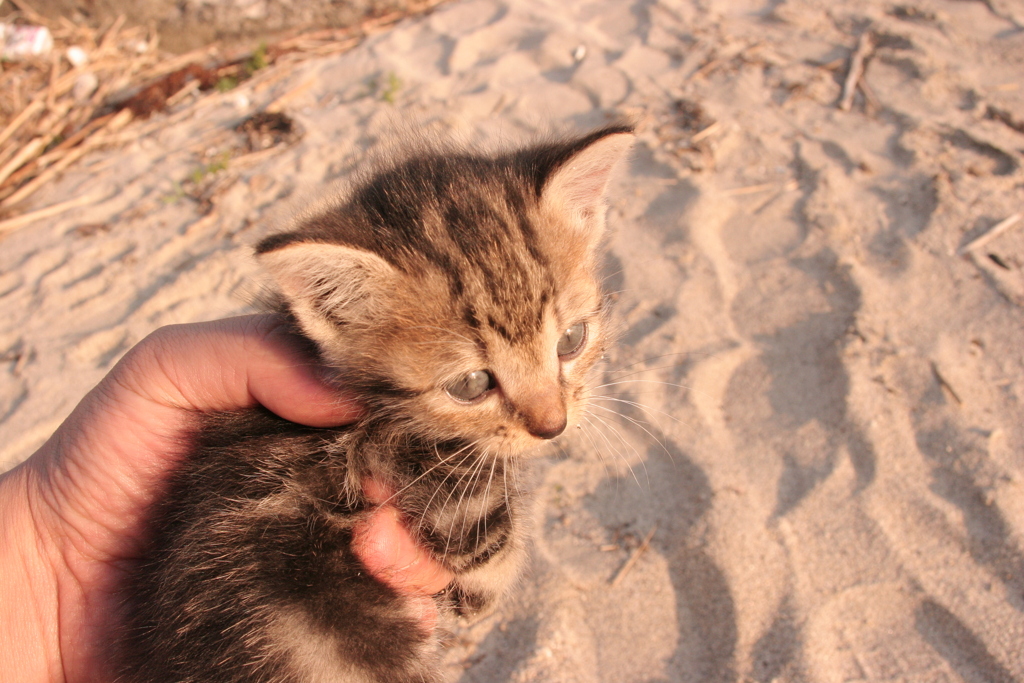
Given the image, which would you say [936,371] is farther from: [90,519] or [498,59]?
[498,59]

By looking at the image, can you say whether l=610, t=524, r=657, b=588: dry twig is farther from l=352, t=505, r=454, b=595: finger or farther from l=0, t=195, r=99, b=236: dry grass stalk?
l=0, t=195, r=99, b=236: dry grass stalk

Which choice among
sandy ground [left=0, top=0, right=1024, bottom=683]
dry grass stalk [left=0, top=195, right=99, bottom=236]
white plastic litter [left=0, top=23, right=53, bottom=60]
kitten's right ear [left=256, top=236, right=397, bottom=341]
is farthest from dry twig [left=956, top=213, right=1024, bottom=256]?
white plastic litter [left=0, top=23, right=53, bottom=60]

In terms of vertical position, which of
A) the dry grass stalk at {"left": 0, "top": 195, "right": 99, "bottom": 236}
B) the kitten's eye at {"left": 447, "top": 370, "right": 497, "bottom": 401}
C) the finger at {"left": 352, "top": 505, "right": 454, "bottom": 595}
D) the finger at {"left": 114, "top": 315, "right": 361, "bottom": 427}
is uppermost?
the finger at {"left": 114, "top": 315, "right": 361, "bottom": 427}

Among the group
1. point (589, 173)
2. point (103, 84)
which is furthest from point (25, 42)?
point (589, 173)

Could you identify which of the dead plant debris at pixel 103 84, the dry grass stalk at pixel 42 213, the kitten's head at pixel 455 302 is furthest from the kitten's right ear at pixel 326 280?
the dry grass stalk at pixel 42 213

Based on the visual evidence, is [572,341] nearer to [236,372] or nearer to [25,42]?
[236,372]

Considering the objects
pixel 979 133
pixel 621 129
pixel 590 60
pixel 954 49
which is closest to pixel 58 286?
pixel 621 129
